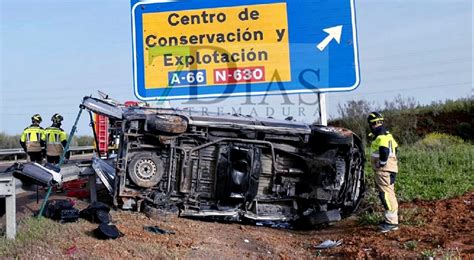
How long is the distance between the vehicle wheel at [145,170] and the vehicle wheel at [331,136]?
2.09 metres

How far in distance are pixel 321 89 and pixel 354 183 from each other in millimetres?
1849

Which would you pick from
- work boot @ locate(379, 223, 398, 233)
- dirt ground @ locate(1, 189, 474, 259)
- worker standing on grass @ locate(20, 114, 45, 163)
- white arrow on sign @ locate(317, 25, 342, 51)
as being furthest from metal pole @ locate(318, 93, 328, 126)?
worker standing on grass @ locate(20, 114, 45, 163)

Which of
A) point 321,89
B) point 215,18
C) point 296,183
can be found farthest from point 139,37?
point 296,183

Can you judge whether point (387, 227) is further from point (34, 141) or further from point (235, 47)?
point (34, 141)

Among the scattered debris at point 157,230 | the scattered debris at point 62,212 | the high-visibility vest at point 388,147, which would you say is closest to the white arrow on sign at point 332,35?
the high-visibility vest at point 388,147

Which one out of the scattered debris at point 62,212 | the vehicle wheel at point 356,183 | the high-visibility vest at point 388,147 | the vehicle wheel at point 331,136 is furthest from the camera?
the vehicle wheel at point 356,183

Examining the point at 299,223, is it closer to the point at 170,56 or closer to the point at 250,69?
the point at 250,69

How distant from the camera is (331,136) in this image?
6.96m

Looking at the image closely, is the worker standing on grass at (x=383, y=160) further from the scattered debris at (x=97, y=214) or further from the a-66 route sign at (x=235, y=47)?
the scattered debris at (x=97, y=214)

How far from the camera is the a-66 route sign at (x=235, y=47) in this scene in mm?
8539

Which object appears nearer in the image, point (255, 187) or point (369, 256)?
point (369, 256)

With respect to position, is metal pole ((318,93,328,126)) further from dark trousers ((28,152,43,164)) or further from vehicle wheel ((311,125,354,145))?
dark trousers ((28,152,43,164))

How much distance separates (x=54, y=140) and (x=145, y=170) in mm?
4919

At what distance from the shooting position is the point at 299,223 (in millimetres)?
7414
